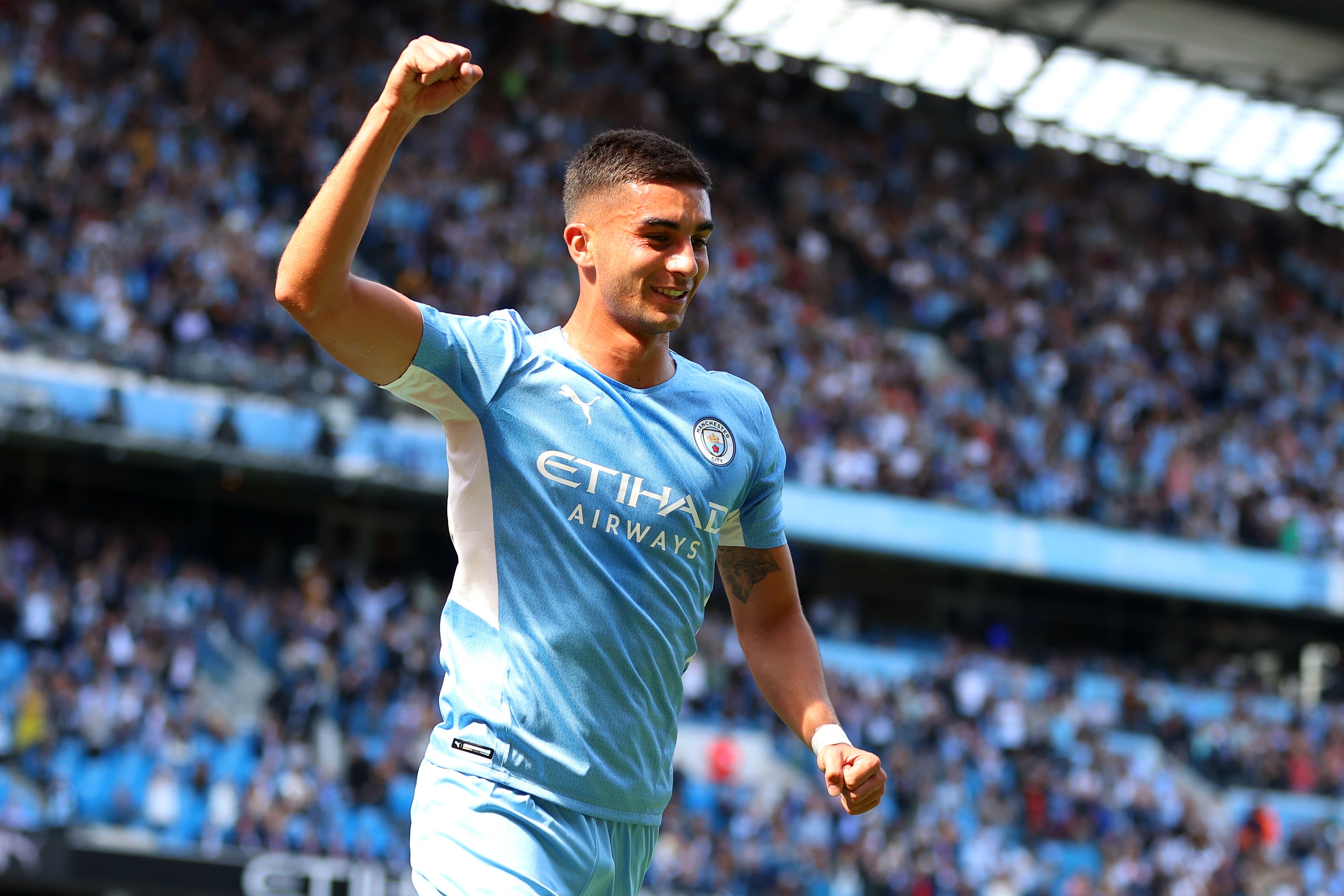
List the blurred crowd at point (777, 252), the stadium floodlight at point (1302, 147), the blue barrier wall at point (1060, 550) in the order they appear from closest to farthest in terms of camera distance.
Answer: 1. the blurred crowd at point (777, 252)
2. the blue barrier wall at point (1060, 550)
3. the stadium floodlight at point (1302, 147)

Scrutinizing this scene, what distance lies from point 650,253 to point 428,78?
2.14ft

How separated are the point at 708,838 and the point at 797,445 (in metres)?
6.82

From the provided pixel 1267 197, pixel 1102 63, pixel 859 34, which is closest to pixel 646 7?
pixel 859 34

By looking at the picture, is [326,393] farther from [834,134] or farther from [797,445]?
[834,134]

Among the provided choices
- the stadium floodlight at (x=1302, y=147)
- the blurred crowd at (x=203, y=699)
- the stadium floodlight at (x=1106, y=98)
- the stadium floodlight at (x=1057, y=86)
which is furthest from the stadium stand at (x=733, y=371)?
the stadium floodlight at (x=1302, y=147)

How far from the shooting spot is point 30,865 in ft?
43.4

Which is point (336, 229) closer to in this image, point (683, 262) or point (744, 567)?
point (683, 262)

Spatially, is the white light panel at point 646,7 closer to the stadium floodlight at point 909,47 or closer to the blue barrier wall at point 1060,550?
the stadium floodlight at point 909,47

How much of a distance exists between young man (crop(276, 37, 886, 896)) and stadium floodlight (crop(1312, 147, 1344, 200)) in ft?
102

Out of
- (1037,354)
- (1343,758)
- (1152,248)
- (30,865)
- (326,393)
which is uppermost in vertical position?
(1152,248)

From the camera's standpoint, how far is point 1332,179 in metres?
30.9

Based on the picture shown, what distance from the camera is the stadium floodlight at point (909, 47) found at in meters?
26.5

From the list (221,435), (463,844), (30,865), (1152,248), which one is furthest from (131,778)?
(1152,248)

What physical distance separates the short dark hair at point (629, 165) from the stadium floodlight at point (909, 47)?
949 inches
